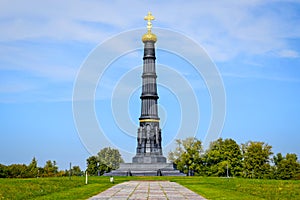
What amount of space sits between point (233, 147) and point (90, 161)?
89.0 feet

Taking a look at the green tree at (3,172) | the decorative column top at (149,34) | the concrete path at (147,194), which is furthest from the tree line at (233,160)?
the concrete path at (147,194)

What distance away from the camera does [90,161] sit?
84188 millimetres

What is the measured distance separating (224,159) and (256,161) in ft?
19.1

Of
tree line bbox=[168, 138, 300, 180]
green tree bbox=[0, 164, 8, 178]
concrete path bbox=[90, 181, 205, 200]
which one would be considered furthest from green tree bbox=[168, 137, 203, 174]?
concrete path bbox=[90, 181, 205, 200]

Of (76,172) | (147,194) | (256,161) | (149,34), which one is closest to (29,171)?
(76,172)

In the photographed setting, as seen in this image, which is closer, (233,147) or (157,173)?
(157,173)

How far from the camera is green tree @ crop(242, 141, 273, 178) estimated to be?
72938 mm

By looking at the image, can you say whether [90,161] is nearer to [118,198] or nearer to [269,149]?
[269,149]

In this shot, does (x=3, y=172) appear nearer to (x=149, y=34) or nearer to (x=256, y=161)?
(x=149, y=34)

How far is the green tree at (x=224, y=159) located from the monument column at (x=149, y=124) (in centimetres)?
1122

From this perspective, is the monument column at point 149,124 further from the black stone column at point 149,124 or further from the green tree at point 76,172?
the green tree at point 76,172

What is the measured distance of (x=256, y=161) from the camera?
73.8 metres

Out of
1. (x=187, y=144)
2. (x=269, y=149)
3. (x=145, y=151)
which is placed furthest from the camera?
(x=187, y=144)

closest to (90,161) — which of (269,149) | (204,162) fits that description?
(204,162)
